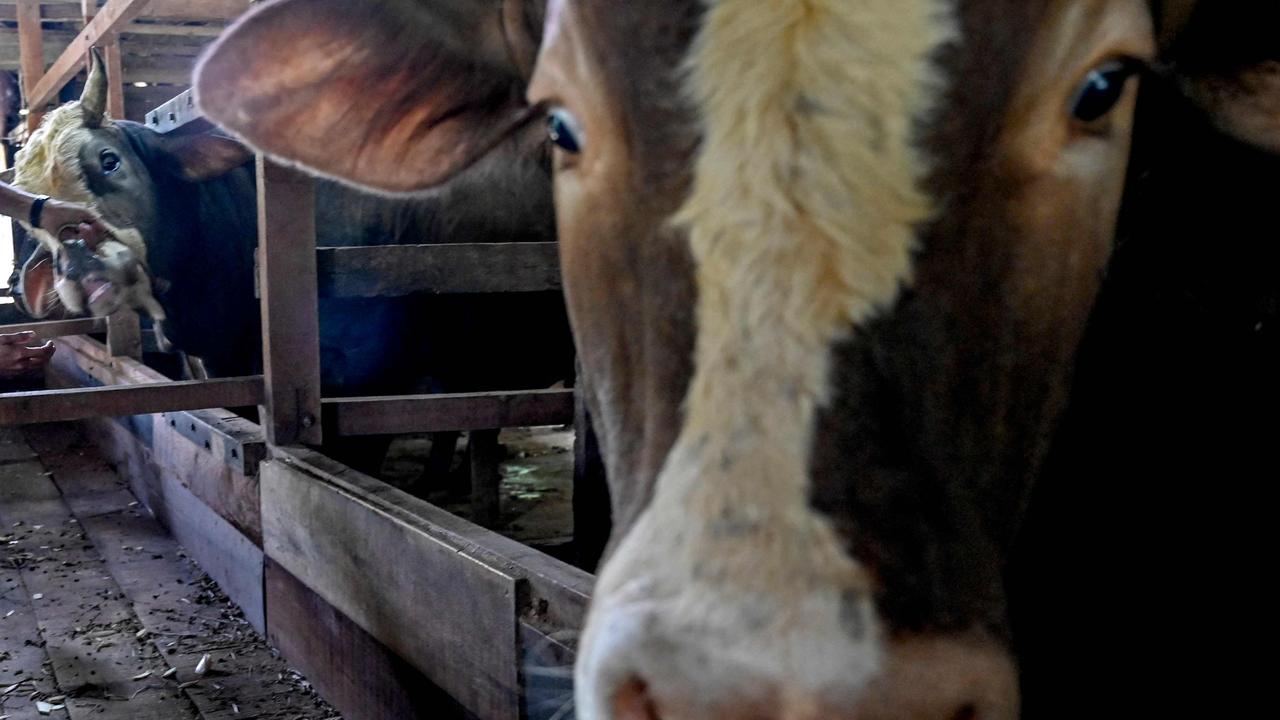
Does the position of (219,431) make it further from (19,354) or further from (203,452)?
(19,354)

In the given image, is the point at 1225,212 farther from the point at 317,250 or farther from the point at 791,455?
the point at 317,250

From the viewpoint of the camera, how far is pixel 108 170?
5055mm

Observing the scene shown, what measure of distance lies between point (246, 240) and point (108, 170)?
656mm

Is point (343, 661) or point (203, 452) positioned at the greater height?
point (203, 452)

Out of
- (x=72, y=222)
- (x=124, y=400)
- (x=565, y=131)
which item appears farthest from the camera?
(x=72, y=222)

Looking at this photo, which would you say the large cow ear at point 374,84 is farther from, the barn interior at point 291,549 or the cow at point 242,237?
the cow at point 242,237

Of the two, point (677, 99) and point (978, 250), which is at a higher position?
point (677, 99)

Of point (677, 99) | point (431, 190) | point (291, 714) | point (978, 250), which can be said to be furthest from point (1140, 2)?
point (291, 714)

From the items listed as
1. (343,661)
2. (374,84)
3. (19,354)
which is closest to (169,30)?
(19,354)

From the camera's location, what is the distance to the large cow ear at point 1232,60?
48.1 inches

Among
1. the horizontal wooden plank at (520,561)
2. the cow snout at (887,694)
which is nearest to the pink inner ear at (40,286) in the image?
the horizontal wooden plank at (520,561)

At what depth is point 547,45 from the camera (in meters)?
1.23

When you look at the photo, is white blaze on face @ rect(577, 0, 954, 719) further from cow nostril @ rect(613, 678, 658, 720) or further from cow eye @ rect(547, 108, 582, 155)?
cow eye @ rect(547, 108, 582, 155)

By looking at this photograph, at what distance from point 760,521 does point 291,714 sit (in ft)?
7.20
